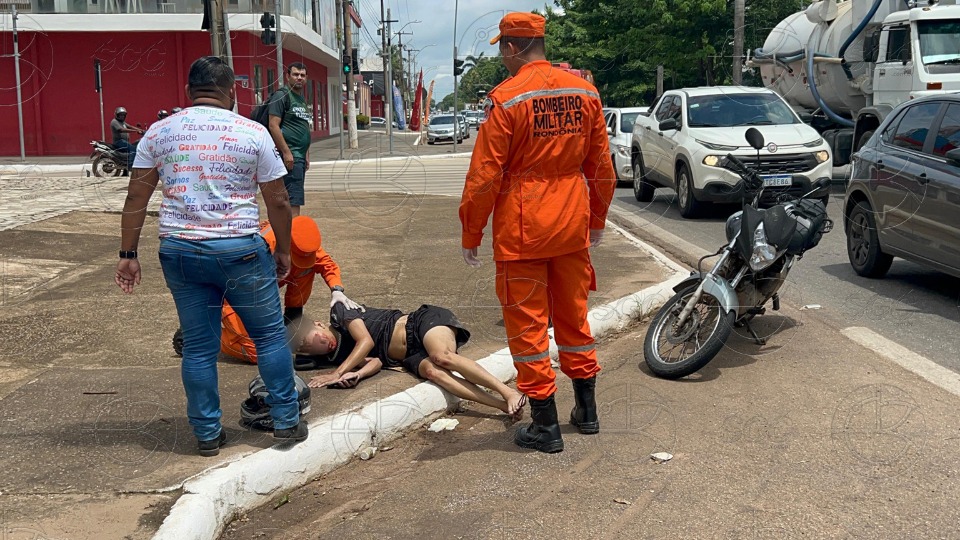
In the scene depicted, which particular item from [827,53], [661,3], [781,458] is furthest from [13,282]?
[661,3]

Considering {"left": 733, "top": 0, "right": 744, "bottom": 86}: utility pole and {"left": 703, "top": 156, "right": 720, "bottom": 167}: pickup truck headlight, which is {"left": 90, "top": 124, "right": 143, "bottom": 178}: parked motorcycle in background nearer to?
{"left": 703, "top": 156, "right": 720, "bottom": 167}: pickup truck headlight

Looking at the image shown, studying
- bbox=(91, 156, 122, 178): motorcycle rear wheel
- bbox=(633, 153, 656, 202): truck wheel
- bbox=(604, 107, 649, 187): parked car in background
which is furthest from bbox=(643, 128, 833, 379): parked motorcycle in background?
bbox=(91, 156, 122, 178): motorcycle rear wheel

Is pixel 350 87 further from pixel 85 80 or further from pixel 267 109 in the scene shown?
pixel 267 109

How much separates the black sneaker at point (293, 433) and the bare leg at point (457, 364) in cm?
109

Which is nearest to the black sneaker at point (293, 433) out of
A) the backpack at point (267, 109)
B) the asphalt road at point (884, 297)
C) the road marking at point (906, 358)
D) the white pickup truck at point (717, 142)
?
the road marking at point (906, 358)

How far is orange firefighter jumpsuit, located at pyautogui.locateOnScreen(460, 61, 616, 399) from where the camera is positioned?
430cm

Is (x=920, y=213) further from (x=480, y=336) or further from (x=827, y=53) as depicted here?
(x=827, y=53)

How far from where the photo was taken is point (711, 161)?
12.8m

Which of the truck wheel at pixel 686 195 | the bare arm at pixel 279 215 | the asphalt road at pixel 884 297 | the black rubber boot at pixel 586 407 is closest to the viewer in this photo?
the bare arm at pixel 279 215

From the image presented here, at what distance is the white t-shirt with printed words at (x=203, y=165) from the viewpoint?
13.1ft

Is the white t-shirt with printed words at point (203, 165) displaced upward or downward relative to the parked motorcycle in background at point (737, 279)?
upward

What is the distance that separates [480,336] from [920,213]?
3708mm

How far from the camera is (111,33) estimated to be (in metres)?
31.3

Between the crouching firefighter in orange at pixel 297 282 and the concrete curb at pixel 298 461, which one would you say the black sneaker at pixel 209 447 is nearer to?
the concrete curb at pixel 298 461
